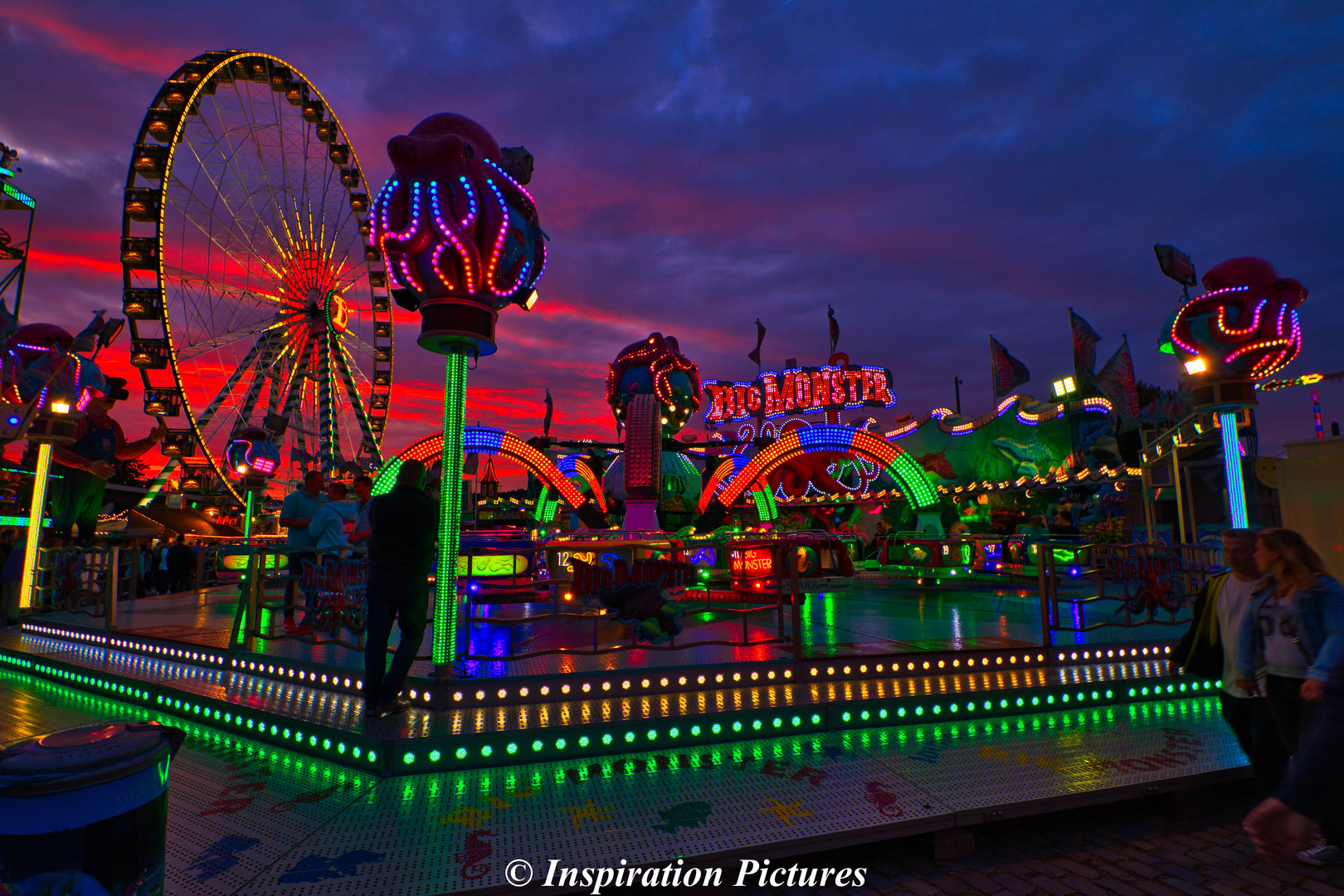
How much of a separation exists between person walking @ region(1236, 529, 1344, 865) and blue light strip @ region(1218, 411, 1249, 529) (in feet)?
15.1

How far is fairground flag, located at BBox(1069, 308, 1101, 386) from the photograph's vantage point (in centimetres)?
2645

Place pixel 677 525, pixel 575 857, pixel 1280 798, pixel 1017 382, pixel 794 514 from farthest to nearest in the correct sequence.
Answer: pixel 1017 382 → pixel 794 514 → pixel 677 525 → pixel 575 857 → pixel 1280 798

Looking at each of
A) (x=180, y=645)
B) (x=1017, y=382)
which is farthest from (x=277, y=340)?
(x=1017, y=382)

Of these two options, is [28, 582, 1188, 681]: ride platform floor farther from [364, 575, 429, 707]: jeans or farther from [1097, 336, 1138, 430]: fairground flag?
[1097, 336, 1138, 430]: fairground flag

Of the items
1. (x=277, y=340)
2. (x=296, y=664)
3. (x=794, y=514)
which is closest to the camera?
(x=296, y=664)

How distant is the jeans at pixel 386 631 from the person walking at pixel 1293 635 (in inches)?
176

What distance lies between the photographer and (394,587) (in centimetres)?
414

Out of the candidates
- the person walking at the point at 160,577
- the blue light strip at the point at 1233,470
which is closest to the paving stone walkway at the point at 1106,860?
the blue light strip at the point at 1233,470

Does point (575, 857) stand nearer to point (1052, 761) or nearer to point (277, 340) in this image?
point (1052, 761)

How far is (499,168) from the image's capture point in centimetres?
508

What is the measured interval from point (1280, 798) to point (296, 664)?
5.75 metres

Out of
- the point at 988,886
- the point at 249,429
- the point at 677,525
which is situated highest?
the point at 249,429

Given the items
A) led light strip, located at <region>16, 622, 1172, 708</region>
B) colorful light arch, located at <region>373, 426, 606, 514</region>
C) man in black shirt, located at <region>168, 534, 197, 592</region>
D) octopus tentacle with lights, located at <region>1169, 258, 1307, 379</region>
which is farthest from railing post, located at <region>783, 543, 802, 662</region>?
man in black shirt, located at <region>168, 534, 197, 592</region>

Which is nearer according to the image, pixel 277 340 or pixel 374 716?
pixel 374 716
